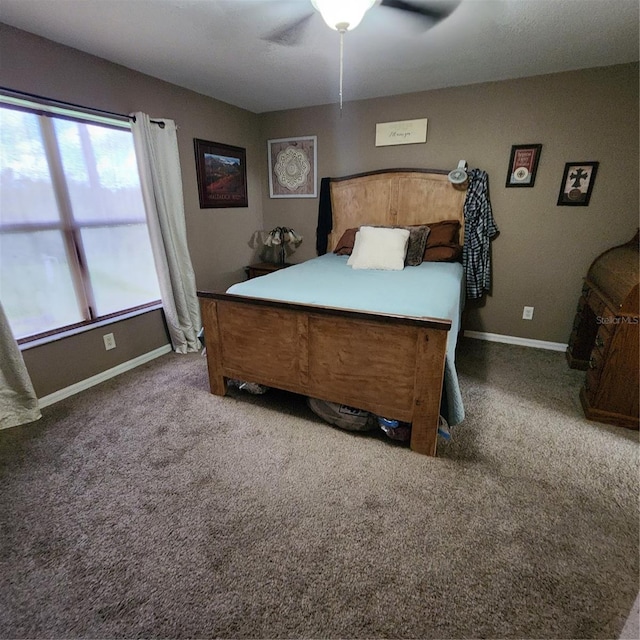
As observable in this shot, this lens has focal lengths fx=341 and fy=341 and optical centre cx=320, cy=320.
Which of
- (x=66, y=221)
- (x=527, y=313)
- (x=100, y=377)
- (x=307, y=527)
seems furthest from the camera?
(x=527, y=313)

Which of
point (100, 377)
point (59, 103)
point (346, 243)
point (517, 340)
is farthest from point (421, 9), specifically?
point (100, 377)

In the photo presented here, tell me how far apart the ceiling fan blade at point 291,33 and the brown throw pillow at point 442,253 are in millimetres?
1788

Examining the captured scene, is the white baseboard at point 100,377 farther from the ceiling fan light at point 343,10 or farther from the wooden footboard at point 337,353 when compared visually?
the ceiling fan light at point 343,10

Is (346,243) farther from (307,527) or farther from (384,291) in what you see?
(307,527)

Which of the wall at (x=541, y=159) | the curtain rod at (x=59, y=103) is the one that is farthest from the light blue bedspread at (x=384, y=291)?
the curtain rod at (x=59, y=103)

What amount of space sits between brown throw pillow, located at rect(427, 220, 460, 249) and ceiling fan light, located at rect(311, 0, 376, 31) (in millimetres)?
1860

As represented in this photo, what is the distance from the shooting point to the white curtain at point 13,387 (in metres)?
1.94

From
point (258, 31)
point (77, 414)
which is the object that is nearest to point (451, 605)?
point (77, 414)

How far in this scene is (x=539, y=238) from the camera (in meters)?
2.95

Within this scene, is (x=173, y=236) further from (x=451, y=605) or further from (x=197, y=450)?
(x=451, y=605)

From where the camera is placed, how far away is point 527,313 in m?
3.13

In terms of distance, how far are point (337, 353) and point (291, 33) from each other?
1.84 meters

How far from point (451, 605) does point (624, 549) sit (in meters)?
0.74

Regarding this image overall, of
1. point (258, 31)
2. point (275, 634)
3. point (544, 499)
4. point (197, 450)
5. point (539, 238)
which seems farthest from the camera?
point (539, 238)
